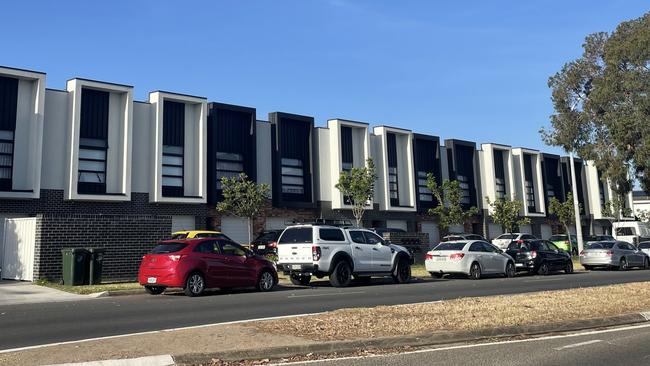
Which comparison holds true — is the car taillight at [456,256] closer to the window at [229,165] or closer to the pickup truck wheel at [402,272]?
the pickup truck wheel at [402,272]

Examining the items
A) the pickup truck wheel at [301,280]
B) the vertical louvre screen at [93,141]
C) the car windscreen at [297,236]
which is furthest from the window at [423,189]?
the car windscreen at [297,236]

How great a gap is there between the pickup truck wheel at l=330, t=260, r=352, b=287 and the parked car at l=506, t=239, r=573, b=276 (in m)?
9.57

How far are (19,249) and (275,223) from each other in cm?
1577

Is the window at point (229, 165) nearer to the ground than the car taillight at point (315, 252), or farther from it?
farther from it

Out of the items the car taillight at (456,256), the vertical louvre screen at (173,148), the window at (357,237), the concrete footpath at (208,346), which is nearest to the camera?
the concrete footpath at (208,346)

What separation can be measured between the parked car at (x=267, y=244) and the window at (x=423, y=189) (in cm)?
1918

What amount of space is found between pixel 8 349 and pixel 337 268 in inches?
472

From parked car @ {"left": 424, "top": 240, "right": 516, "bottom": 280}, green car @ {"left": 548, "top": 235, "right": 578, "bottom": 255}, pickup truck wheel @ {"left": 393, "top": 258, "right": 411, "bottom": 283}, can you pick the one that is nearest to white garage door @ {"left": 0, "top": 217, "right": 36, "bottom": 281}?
pickup truck wheel @ {"left": 393, "top": 258, "right": 411, "bottom": 283}

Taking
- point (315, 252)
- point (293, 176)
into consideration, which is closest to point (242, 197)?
point (293, 176)

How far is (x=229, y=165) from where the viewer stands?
111ft

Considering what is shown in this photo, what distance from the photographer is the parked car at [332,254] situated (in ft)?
62.1

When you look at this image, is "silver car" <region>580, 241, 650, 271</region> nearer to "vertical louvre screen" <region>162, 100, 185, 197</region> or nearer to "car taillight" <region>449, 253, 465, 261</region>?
"car taillight" <region>449, 253, 465, 261</region>

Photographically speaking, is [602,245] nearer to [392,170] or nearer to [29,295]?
[392,170]

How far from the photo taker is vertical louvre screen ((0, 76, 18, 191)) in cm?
2609
